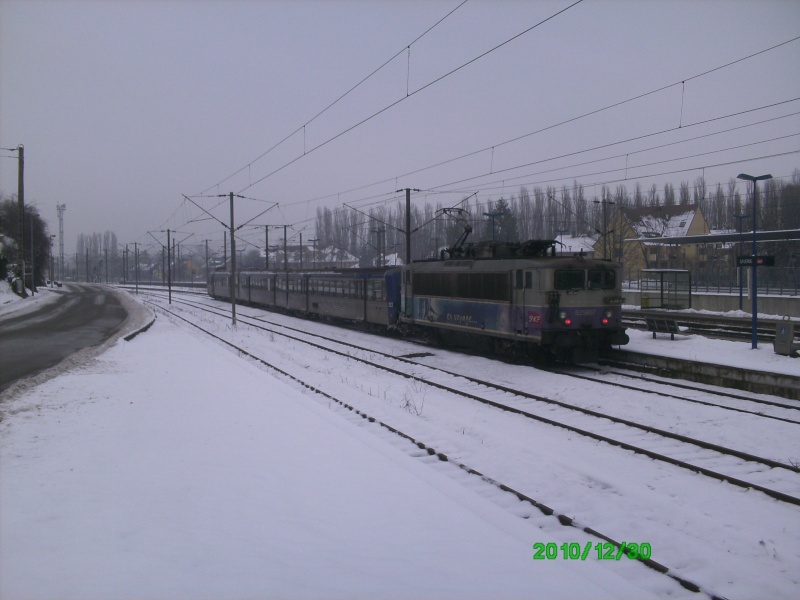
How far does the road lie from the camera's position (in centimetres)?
1754

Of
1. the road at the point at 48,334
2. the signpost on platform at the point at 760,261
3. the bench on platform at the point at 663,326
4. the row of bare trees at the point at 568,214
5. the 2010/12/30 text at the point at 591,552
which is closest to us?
the 2010/12/30 text at the point at 591,552

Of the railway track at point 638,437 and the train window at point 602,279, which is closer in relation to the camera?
the railway track at point 638,437

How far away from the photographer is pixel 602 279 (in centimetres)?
1678

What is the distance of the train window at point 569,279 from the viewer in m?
16.2

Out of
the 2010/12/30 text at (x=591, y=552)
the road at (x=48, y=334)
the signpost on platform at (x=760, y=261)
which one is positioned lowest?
the 2010/12/30 text at (x=591, y=552)

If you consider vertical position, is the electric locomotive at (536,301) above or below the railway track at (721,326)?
above

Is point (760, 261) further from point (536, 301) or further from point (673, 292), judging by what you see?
point (673, 292)

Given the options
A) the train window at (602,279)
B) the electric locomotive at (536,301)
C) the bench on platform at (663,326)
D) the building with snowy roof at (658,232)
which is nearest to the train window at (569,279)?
the electric locomotive at (536,301)

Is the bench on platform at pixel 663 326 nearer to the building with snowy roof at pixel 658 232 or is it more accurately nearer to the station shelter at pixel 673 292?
the station shelter at pixel 673 292

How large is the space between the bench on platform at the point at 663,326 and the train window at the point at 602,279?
5136 millimetres

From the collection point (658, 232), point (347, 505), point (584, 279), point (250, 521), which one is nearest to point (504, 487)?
point (347, 505)

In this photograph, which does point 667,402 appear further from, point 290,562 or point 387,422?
point 290,562

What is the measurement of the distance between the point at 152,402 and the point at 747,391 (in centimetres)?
1304

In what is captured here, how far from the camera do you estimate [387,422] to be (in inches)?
433
